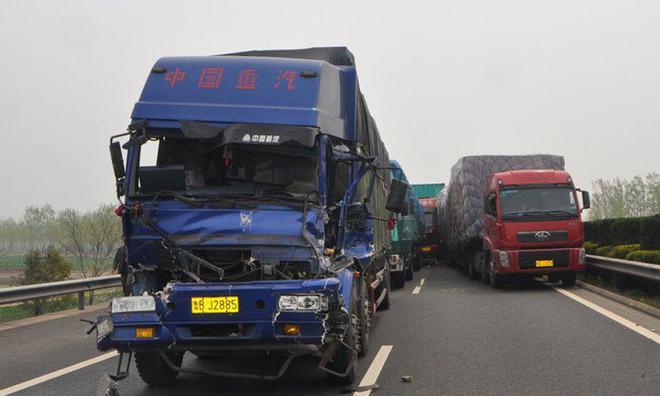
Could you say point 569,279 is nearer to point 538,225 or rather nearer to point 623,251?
point 623,251


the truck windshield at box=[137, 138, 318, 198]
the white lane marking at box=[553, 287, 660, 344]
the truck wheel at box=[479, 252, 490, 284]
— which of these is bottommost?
the white lane marking at box=[553, 287, 660, 344]

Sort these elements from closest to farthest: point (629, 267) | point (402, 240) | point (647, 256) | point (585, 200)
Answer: point (629, 267), point (647, 256), point (585, 200), point (402, 240)

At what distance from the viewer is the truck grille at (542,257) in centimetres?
1443

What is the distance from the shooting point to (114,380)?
5410mm

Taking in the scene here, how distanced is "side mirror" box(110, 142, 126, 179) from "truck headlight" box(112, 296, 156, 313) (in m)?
1.30

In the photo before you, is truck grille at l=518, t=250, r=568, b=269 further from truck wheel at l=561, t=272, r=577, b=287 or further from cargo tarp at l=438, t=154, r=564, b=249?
cargo tarp at l=438, t=154, r=564, b=249

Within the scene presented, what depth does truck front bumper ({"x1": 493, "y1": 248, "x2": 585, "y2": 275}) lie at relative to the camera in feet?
47.4

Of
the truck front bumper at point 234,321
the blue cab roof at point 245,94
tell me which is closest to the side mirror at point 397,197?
the blue cab roof at point 245,94

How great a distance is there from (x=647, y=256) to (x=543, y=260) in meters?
2.12

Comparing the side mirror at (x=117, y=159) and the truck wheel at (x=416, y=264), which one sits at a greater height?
the side mirror at (x=117, y=159)

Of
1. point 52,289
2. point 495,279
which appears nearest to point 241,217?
point 52,289

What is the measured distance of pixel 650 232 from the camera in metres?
16.7

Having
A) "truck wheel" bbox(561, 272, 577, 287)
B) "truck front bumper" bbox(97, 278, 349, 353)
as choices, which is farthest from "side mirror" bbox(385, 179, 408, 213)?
"truck wheel" bbox(561, 272, 577, 287)

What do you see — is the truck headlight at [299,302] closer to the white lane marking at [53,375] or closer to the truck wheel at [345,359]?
the truck wheel at [345,359]
